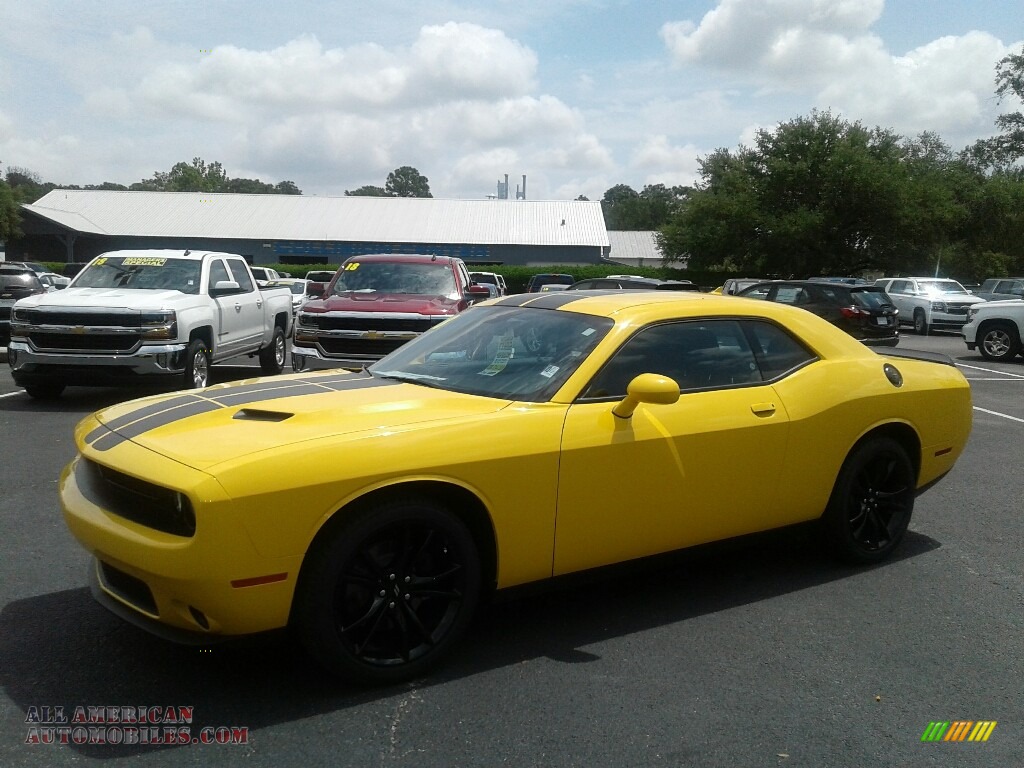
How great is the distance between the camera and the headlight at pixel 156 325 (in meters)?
10.2

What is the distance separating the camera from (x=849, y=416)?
488 centimetres

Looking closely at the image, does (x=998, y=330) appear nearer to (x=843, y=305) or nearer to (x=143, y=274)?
(x=843, y=305)

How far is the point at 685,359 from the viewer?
4559mm

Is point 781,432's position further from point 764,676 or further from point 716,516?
point 764,676

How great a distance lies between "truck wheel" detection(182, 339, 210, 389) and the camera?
1068cm

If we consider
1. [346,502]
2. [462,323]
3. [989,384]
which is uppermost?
[462,323]

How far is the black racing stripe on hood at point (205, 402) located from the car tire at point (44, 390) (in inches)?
290

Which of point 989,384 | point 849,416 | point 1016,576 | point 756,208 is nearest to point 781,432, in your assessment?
point 849,416

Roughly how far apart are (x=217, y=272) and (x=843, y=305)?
479 inches

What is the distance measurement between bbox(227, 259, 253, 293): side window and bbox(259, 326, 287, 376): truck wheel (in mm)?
1020

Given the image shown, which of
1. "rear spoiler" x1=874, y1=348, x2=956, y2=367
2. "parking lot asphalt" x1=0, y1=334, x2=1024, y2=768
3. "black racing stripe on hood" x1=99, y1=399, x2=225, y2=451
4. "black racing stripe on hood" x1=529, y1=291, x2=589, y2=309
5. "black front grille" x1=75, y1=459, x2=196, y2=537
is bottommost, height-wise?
"parking lot asphalt" x1=0, y1=334, x2=1024, y2=768

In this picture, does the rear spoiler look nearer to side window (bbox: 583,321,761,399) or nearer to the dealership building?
side window (bbox: 583,321,761,399)

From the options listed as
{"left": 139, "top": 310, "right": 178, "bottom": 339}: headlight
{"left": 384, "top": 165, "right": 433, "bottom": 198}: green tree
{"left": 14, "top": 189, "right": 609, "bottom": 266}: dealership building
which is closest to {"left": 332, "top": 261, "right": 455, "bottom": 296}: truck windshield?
{"left": 139, "top": 310, "right": 178, "bottom": 339}: headlight

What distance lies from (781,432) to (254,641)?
2.67 meters
